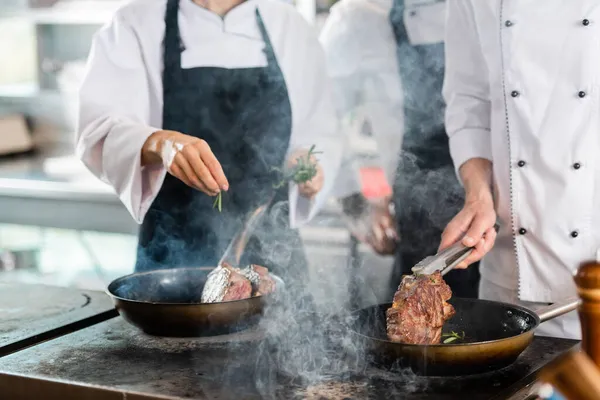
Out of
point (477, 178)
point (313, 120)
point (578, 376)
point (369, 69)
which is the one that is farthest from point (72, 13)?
point (578, 376)

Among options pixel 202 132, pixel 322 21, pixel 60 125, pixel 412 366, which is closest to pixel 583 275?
pixel 412 366

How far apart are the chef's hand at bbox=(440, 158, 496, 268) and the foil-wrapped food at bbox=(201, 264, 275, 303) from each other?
448 mm

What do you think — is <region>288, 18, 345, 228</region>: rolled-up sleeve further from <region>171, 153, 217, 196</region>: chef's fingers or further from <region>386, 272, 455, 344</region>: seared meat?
<region>386, 272, 455, 344</region>: seared meat

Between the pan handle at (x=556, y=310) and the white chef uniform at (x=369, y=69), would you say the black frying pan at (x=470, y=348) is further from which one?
the white chef uniform at (x=369, y=69)

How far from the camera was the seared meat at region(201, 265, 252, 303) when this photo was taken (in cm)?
189

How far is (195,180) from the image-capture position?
2.04 meters

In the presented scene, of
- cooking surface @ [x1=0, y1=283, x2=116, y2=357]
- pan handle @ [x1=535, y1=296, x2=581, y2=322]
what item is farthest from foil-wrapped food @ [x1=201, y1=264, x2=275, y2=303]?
pan handle @ [x1=535, y1=296, x2=581, y2=322]

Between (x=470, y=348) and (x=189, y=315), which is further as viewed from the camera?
(x=189, y=315)

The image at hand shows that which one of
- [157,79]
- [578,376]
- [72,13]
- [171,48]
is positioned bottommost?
[578,376]

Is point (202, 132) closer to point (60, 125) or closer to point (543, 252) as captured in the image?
point (543, 252)

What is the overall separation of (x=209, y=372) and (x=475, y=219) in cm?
85

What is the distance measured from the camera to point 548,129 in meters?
2.09

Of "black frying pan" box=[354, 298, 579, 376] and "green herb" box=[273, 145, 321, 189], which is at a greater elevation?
"green herb" box=[273, 145, 321, 189]

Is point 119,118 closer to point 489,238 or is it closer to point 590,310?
point 489,238
